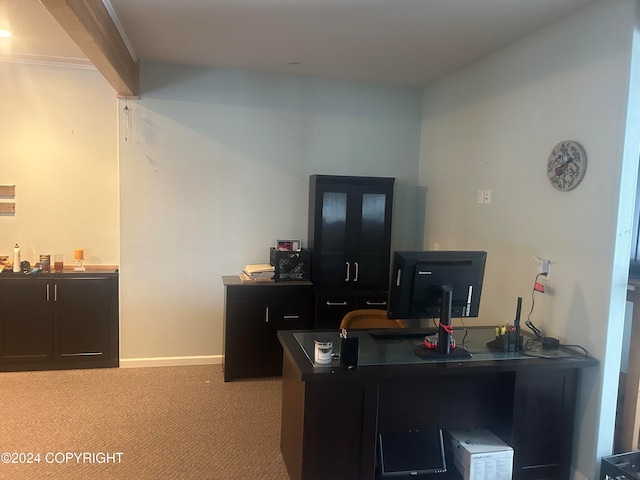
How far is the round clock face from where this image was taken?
2.66 metres

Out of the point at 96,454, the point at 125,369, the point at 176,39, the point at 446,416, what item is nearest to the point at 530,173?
the point at 446,416

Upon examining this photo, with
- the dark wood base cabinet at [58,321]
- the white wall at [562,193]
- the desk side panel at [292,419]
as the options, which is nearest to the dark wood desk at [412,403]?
the desk side panel at [292,419]

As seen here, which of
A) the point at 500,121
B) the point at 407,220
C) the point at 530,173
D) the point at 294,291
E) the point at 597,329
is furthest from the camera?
the point at 407,220

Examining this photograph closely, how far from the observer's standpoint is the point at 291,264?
4.28 meters

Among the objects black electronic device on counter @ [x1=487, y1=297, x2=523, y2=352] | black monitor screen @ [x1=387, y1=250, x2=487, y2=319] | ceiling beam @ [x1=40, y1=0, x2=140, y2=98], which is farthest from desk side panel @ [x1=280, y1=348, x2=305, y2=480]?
ceiling beam @ [x1=40, y1=0, x2=140, y2=98]

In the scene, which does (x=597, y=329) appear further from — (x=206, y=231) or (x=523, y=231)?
(x=206, y=231)

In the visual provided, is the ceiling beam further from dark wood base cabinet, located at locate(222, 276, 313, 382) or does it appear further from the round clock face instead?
the round clock face

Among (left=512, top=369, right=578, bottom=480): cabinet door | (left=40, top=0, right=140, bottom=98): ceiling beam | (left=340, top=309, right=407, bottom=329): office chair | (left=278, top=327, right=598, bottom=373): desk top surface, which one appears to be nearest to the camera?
(left=40, top=0, right=140, bottom=98): ceiling beam

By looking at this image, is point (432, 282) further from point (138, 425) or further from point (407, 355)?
point (138, 425)

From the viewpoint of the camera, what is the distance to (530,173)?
10.1ft

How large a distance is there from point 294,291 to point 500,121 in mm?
2208

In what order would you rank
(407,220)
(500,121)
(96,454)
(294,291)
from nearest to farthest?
(96,454) < (500,121) < (294,291) < (407,220)

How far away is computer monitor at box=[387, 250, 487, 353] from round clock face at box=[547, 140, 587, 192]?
2.39 feet

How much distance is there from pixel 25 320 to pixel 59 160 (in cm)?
150
